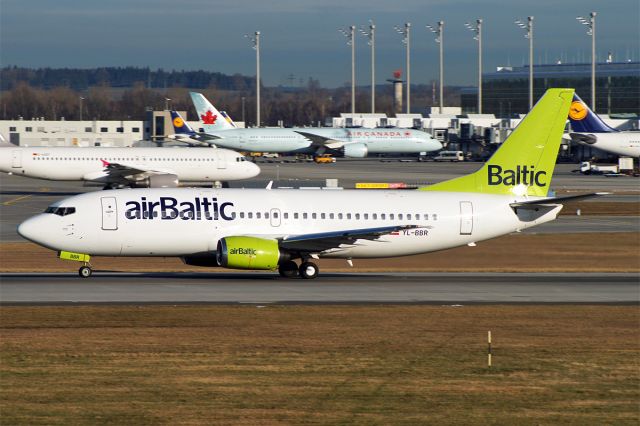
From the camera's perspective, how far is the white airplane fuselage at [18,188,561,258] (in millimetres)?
46219

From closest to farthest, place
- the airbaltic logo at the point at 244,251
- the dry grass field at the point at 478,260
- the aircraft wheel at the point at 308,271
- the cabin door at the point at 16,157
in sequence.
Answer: the airbaltic logo at the point at 244,251 → the aircraft wheel at the point at 308,271 → the dry grass field at the point at 478,260 → the cabin door at the point at 16,157

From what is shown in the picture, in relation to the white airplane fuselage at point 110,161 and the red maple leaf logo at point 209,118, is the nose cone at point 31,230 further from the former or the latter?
the red maple leaf logo at point 209,118

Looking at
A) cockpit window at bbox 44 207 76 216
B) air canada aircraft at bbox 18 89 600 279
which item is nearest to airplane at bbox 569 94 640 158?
air canada aircraft at bbox 18 89 600 279

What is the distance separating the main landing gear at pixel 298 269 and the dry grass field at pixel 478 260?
17.5 ft

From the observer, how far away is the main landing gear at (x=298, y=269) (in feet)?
159

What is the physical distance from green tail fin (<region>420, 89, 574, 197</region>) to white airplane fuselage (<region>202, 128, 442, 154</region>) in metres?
122

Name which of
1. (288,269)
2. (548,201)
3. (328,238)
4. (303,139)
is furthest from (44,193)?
(303,139)

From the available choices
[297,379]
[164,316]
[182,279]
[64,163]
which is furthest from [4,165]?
[297,379]

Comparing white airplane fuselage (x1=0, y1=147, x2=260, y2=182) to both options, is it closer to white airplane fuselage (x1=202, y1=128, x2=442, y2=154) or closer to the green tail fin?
the green tail fin

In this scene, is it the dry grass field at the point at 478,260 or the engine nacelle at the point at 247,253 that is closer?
the engine nacelle at the point at 247,253

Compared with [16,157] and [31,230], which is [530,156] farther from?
[16,157]

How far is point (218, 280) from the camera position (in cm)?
4781

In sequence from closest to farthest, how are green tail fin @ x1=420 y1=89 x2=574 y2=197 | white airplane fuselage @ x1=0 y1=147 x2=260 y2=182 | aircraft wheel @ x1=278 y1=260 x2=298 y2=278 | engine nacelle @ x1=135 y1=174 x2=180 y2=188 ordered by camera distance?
aircraft wheel @ x1=278 y1=260 x2=298 y2=278
green tail fin @ x1=420 y1=89 x2=574 y2=197
engine nacelle @ x1=135 y1=174 x2=180 y2=188
white airplane fuselage @ x1=0 y1=147 x2=260 y2=182

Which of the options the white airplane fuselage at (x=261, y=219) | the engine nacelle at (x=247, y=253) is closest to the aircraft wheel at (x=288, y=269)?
the white airplane fuselage at (x=261, y=219)
